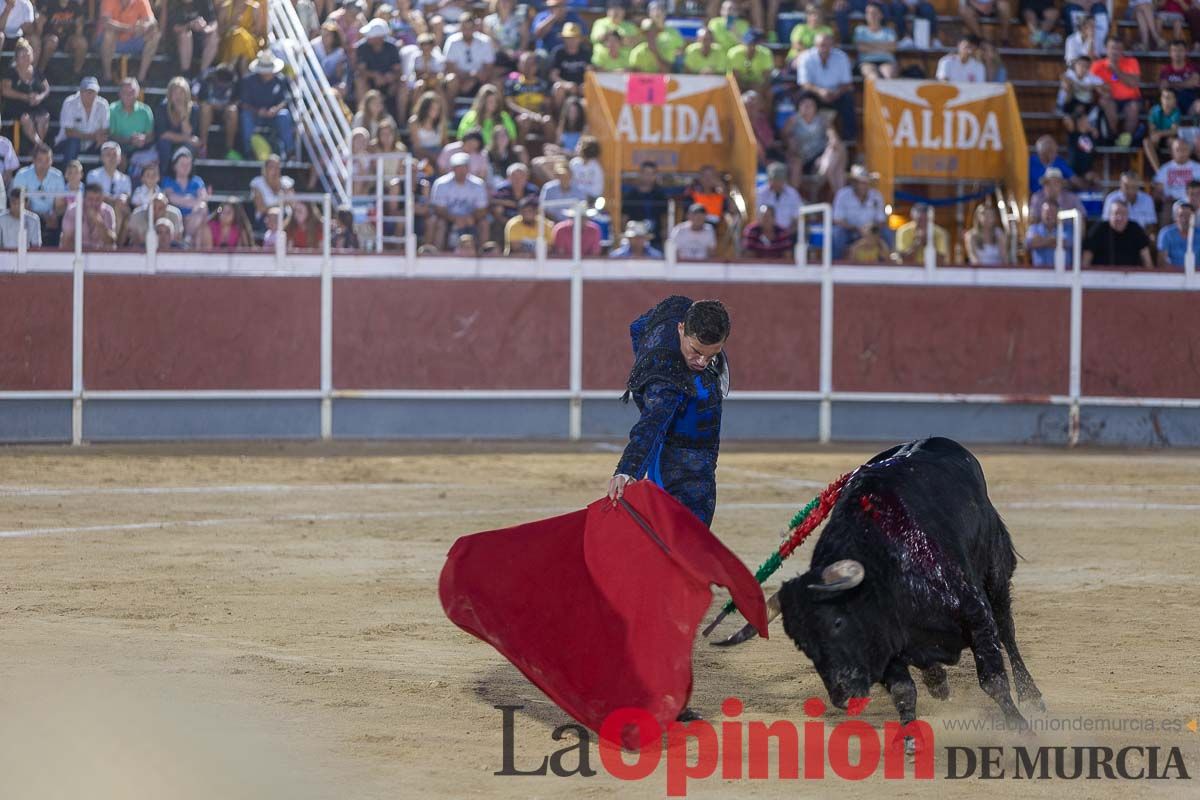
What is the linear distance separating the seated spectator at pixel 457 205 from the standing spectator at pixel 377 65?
146 cm

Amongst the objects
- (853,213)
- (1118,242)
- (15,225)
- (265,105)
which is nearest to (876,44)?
(853,213)

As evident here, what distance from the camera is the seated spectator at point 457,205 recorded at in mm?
12961

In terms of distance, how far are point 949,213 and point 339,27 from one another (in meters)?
5.66

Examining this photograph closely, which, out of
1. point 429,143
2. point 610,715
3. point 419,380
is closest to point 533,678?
point 610,715

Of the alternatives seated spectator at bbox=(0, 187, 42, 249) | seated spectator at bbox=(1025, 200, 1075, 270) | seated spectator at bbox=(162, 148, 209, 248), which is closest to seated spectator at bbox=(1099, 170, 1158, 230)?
seated spectator at bbox=(1025, 200, 1075, 270)

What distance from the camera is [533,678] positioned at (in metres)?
4.52

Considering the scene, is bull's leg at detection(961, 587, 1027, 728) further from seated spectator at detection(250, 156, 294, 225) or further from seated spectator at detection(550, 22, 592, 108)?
seated spectator at detection(550, 22, 592, 108)

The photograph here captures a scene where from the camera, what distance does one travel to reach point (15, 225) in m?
11.9

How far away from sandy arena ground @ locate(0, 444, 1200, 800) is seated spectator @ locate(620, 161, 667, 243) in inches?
162

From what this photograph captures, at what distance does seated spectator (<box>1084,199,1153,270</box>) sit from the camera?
13.8 metres

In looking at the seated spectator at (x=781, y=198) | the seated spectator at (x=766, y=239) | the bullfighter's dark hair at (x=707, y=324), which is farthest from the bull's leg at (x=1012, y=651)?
the seated spectator at (x=781, y=198)

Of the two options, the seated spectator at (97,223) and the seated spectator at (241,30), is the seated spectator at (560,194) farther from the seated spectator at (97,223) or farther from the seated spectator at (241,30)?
the seated spectator at (97,223)

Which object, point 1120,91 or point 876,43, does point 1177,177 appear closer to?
point 1120,91

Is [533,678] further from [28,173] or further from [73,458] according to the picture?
[28,173]
